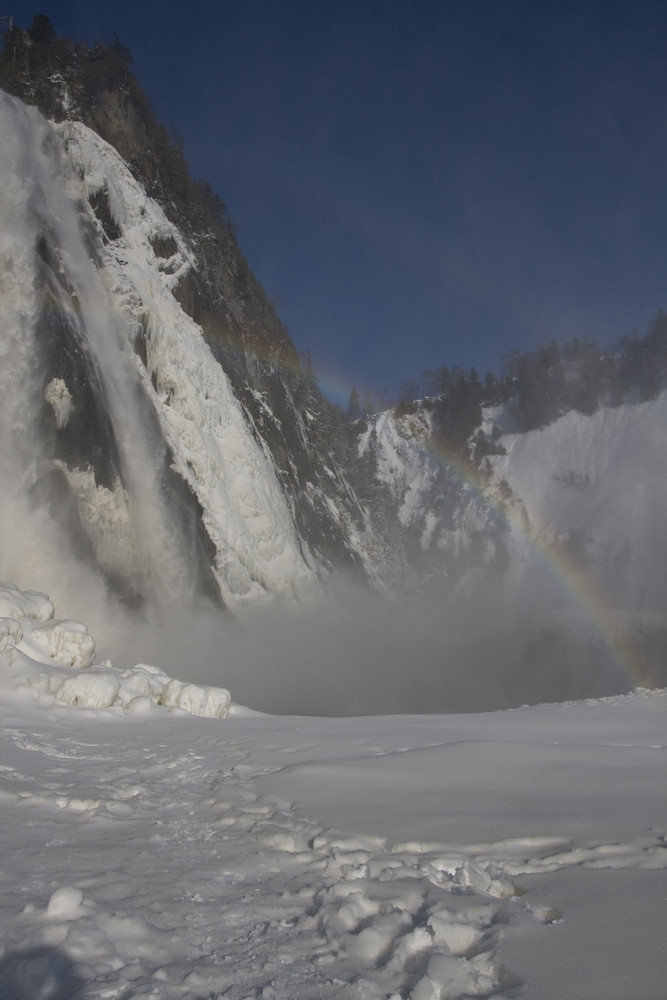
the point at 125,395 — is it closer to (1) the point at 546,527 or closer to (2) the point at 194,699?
(2) the point at 194,699

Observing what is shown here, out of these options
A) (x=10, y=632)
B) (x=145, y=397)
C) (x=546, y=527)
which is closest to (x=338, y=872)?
(x=10, y=632)

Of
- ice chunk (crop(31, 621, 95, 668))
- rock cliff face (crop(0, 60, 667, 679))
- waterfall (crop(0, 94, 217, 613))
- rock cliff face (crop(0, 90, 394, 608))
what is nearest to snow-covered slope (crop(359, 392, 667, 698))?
rock cliff face (crop(0, 60, 667, 679))

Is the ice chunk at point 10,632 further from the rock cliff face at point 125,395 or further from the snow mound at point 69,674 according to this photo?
the rock cliff face at point 125,395

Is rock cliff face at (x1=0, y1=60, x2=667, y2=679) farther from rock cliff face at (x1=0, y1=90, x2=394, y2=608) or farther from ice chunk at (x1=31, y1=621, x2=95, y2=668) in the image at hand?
ice chunk at (x1=31, y1=621, x2=95, y2=668)

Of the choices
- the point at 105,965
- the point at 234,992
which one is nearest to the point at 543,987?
the point at 234,992

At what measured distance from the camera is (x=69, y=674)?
27.3 ft

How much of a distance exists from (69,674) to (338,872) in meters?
6.82

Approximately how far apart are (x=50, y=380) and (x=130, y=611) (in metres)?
6.80

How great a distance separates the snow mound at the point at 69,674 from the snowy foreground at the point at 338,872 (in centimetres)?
236

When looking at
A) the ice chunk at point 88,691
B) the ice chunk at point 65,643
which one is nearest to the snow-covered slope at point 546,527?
the ice chunk at point 65,643

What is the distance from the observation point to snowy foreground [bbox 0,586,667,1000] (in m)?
1.74

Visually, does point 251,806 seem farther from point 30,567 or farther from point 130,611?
point 130,611

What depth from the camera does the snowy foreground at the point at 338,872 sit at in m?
1.74

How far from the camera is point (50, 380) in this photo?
55.5 ft
